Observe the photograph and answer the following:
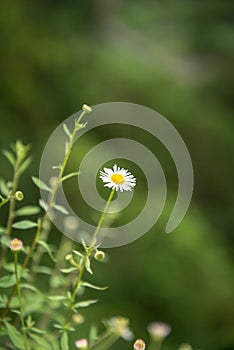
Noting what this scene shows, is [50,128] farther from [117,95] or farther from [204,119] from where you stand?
[204,119]

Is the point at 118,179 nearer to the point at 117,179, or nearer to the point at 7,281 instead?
the point at 117,179

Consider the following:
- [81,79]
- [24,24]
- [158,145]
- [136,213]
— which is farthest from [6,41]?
[158,145]

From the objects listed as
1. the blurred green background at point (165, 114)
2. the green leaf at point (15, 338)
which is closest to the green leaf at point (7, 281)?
the green leaf at point (15, 338)

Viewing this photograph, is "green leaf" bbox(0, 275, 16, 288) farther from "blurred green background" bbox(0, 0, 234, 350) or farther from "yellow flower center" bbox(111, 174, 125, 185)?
"blurred green background" bbox(0, 0, 234, 350)

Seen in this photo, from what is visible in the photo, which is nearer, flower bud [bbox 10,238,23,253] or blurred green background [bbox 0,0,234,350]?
flower bud [bbox 10,238,23,253]

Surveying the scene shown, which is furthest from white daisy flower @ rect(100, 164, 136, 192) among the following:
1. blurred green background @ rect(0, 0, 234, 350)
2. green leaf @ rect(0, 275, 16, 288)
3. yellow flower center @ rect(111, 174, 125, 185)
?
blurred green background @ rect(0, 0, 234, 350)

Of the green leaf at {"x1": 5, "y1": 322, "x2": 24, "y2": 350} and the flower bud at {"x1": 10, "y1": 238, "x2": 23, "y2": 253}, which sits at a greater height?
the flower bud at {"x1": 10, "y1": 238, "x2": 23, "y2": 253}

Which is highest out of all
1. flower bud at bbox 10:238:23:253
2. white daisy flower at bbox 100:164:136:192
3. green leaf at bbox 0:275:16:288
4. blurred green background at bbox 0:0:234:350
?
blurred green background at bbox 0:0:234:350
